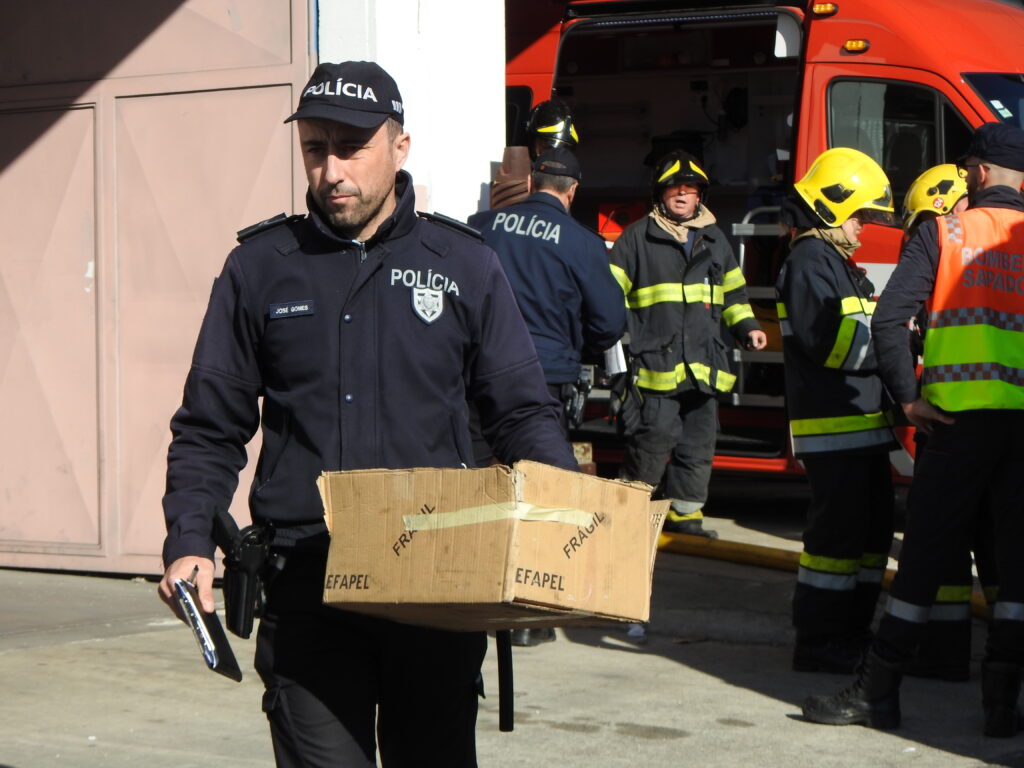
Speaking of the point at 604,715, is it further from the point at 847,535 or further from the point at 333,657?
the point at 333,657

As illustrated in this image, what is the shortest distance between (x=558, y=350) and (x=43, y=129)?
3.02 m

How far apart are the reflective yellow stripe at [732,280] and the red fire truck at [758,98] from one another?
1.05 feet

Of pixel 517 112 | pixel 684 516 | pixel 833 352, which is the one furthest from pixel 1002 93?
pixel 833 352

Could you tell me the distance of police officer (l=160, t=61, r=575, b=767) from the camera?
2959mm

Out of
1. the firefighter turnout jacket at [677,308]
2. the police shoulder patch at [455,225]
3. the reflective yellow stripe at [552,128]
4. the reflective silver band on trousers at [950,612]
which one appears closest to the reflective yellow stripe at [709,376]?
the firefighter turnout jacket at [677,308]

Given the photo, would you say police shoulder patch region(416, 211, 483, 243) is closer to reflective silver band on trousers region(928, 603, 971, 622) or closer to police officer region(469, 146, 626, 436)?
police officer region(469, 146, 626, 436)

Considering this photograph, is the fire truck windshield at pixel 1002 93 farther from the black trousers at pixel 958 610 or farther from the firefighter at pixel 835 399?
the black trousers at pixel 958 610

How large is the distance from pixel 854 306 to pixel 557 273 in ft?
3.73

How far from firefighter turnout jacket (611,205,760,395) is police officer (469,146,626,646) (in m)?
1.92

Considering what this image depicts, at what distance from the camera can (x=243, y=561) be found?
9.47 feet

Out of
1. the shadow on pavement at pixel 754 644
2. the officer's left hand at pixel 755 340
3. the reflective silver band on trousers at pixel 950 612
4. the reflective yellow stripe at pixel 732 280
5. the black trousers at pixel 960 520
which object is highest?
the reflective yellow stripe at pixel 732 280

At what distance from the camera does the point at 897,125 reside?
28.3 feet

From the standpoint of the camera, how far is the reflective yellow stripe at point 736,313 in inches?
331

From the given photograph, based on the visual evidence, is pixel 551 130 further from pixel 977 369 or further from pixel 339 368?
pixel 339 368
